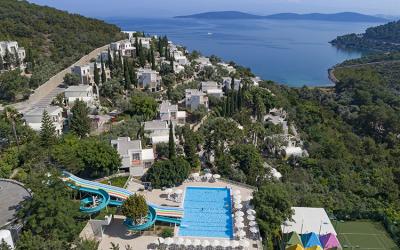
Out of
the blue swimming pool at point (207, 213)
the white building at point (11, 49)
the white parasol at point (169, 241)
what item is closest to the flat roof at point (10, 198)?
A: the white parasol at point (169, 241)

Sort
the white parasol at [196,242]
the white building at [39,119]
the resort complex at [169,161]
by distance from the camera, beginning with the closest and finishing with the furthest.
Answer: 1. the white parasol at [196,242]
2. the resort complex at [169,161]
3. the white building at [39,119]

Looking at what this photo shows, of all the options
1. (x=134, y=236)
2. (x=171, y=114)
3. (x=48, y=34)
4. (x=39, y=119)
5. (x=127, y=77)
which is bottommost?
(x=134, y=236)

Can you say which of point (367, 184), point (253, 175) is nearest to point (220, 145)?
point (253, 175)

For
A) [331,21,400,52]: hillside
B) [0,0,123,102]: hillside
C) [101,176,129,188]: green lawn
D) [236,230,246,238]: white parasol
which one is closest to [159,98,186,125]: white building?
[101,176,129,188]: green lawn

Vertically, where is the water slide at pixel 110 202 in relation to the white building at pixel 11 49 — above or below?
below

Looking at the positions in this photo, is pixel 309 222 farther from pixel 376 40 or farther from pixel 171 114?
pixel 376 40

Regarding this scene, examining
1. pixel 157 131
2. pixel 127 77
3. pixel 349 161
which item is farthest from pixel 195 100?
pixel 349 161

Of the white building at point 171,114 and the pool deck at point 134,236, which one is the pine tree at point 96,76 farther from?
the pool deck at point 134,236
